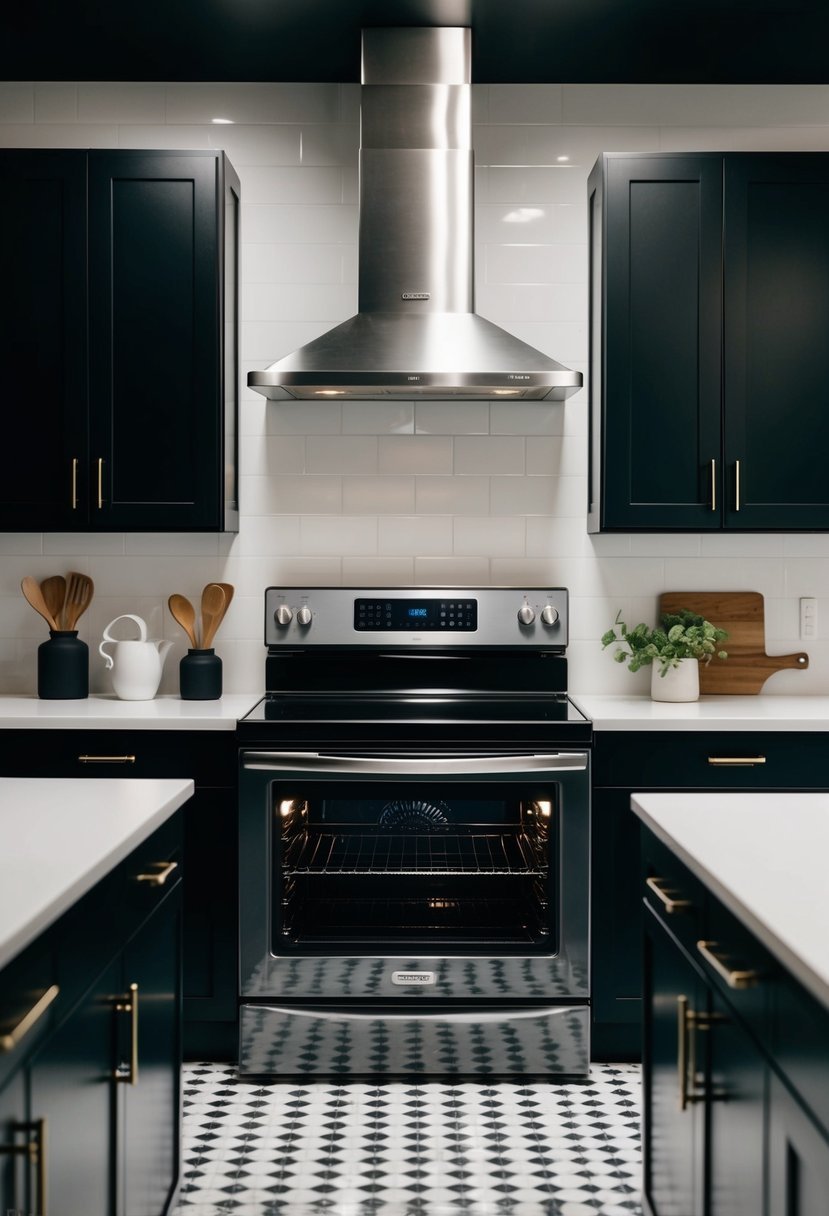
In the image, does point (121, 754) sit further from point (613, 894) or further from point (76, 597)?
point (613, 894)

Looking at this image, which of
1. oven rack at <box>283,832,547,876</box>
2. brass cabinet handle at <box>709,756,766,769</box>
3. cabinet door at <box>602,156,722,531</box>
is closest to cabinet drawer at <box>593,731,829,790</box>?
brass cabinet handle at <box>709,756,766,769</box>

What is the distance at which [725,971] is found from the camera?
4.57 ft

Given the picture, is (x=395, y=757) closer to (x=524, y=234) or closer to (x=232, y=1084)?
(x=232, y=1084)

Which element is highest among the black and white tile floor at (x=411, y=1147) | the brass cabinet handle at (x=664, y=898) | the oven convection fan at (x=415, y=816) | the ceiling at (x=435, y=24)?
the ceiling at (x=435, y=24)

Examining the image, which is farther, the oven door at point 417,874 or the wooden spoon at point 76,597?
the wooden spoon at point 76,597

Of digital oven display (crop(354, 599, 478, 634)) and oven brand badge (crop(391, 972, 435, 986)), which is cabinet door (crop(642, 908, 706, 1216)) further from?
digital oven display (crop(354, 599, 478, 634))

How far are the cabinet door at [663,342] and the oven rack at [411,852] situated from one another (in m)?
0.98

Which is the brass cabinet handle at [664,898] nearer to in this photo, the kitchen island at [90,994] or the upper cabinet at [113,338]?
the kitchen island at [90,994]

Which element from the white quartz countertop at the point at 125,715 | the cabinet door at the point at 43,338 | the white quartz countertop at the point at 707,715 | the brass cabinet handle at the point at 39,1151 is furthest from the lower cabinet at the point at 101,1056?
the cabinet door at the point at 43,338

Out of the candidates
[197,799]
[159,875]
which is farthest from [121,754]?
[159,875]

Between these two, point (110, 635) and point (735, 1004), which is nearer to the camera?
point (735, 1004)

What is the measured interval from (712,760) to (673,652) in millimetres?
398

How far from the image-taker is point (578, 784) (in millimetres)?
2809

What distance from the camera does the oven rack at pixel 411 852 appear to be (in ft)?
9.50
